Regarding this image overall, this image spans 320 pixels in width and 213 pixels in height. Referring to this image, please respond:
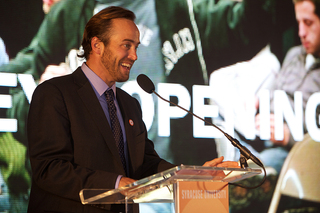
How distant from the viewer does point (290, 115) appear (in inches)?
159

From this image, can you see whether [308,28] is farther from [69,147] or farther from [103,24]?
[69,147]

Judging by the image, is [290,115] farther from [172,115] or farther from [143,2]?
[143,2]

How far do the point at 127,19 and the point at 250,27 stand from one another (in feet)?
7.20

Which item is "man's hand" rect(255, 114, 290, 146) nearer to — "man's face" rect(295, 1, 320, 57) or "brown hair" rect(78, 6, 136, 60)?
"man's face" rect(295, 1, 320, 57)

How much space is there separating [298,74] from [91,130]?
2989 millimetres

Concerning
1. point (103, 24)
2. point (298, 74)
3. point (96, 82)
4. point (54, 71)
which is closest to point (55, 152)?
point (96, 82)

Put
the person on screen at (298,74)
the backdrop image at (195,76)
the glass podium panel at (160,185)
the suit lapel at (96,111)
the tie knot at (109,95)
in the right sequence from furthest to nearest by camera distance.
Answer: the person on screen at (298,74) < the backdrop image at (195,76) < the tie knot at (109,95) < the suit lapel at (96,111) < the glass podium panel at (160,185)

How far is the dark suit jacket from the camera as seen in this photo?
5.16ft

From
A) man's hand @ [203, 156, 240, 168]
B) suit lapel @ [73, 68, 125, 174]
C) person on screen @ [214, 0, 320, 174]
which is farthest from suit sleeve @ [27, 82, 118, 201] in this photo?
person on screen @ [214, 0, 320, 174]

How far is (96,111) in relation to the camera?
6.16 ft

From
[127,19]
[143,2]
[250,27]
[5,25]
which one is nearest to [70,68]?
[5,25]

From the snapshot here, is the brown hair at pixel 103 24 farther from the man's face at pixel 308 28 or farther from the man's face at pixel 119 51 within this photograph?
the man's face at pixel 308 28

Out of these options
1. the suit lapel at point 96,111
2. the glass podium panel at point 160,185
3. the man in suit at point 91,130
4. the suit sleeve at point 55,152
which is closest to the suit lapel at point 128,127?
the man in suit at point 91,130

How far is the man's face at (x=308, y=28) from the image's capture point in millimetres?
4211
